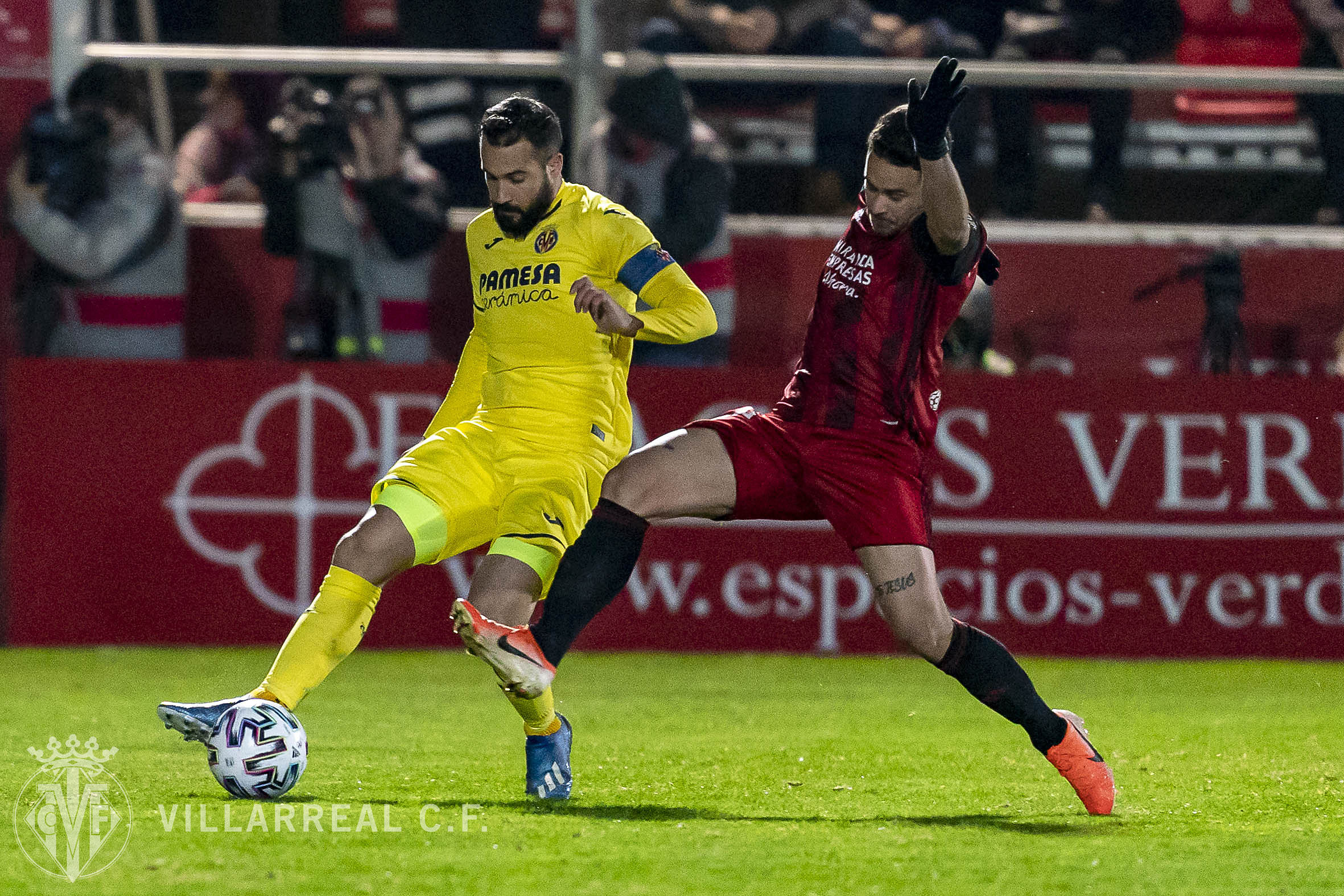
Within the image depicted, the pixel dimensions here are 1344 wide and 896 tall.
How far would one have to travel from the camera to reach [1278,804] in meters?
5.00

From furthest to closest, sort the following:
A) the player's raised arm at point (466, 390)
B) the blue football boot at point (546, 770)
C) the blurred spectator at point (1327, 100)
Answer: the blurred spectator at point (1327, 100)
the player's raised arm at point (466, 390)
the blue football boot at point (546, 770)

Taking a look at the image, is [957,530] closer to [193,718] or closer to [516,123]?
[516,123]

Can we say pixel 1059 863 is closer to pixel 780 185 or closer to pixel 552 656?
pixel 552 656

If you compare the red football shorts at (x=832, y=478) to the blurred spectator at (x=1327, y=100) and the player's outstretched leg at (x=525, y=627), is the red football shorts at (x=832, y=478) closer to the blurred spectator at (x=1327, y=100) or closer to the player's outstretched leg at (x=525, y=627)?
the player's outstretched leg at (x=525, y=627)

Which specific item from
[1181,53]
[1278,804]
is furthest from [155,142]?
[1278,804]

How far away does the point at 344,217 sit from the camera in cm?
892

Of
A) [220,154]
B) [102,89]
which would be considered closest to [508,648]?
[102,89]

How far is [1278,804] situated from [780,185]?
543 centimetres

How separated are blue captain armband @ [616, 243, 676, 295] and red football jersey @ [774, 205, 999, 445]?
442 millimetres

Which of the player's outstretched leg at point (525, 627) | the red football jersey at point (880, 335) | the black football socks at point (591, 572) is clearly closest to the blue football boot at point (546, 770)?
the player's outstretched leg at point (525, 627)

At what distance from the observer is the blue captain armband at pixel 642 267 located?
5.09 metres

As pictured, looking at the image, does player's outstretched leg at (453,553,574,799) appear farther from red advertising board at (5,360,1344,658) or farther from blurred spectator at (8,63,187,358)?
blurred spectator at (8,63,187,358)

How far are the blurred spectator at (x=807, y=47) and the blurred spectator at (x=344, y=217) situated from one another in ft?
5.17

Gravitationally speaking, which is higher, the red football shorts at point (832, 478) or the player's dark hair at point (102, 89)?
the player's dark hair at point (102, 89)
